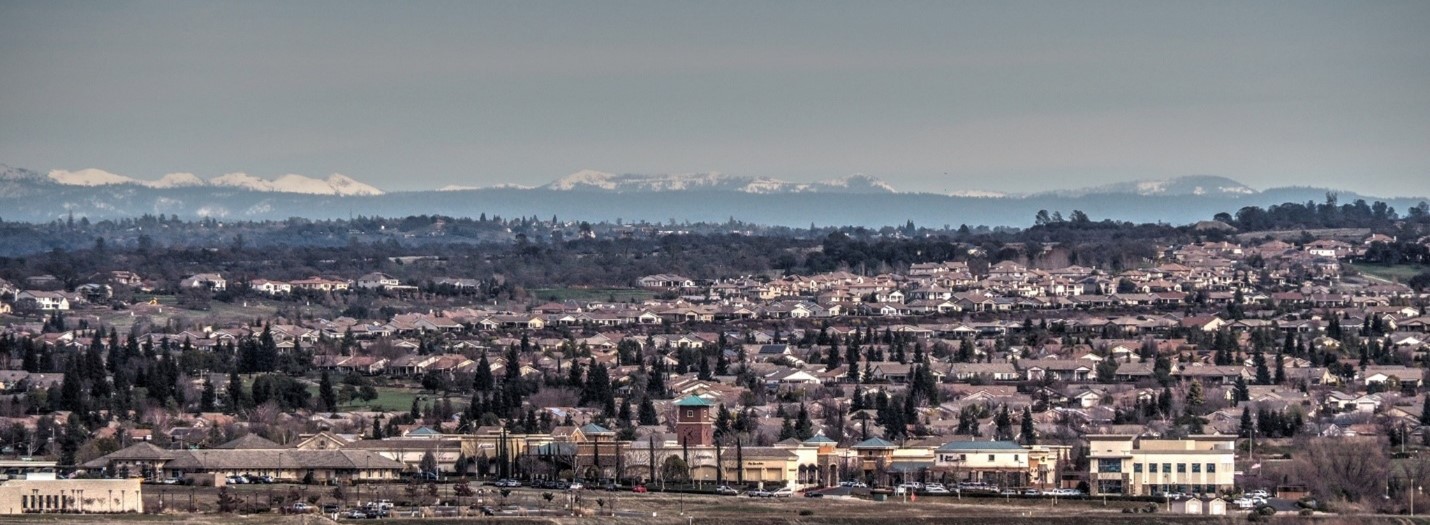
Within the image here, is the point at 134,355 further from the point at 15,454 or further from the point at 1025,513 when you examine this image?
the point at 1025,513

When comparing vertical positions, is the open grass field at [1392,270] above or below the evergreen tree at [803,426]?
above

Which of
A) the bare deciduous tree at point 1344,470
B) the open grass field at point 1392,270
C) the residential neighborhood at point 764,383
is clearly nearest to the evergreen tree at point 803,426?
the residential neighborhood at point 764,383

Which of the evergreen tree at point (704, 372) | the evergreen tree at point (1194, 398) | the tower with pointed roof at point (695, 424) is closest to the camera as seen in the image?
the tower with pointed roof at point (695, 424)

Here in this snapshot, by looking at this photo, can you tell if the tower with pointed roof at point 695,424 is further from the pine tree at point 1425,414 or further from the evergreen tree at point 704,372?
the evergreen tree at point 704,372

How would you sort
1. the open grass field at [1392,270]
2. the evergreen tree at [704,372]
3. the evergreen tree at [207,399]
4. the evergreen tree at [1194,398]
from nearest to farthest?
1. the evergreen tree at [207,399]
2. the evergreen tree at [1194,398]
3. the evergreen tree at [704,372]
4. the open grass field at [1392,270]

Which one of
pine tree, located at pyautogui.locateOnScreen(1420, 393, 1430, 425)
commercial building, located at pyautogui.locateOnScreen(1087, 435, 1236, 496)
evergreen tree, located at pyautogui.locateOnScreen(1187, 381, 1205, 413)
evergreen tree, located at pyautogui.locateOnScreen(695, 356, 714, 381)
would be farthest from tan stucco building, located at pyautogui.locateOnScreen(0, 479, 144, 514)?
evergreen tree, located at pyautogui.locateOnScreen(695, 356, 714, 381)

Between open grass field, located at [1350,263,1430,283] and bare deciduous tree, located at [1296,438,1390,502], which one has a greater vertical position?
open grass field, located at [1350,263,1430,283]

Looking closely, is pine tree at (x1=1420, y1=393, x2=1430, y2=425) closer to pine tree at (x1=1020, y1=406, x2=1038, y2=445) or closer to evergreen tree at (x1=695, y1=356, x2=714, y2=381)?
pine tree at (x1=1020, y1=406, x2=1038, y2=445)

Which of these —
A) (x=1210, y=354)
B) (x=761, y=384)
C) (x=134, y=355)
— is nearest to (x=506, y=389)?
(x=761, y=384)
